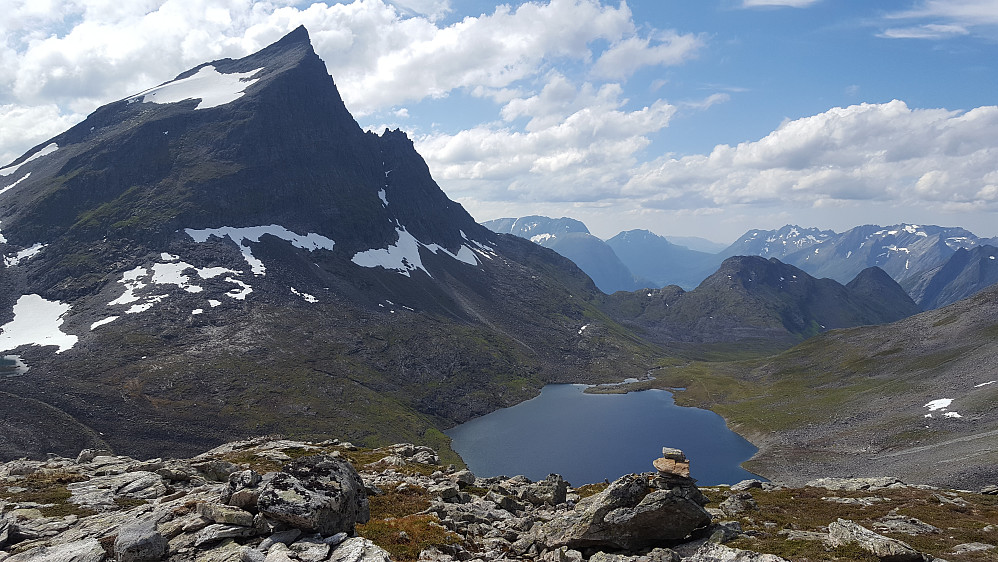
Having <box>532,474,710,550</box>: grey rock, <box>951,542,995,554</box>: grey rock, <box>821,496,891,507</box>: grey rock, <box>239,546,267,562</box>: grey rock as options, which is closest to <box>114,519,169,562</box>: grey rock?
<box>239,546,267,562</box>: grey rock

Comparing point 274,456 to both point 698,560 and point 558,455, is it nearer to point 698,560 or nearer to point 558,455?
point 698,560

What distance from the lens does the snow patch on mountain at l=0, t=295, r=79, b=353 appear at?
16188 centimetres

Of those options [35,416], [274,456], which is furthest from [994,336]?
[35,416]

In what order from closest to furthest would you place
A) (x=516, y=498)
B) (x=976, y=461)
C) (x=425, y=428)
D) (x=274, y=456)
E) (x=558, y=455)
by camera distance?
1. (x=516, y=498)
2. (x=274, y=456)
3. (x=976, y=461)
4. (x=558, y=455)
5. (x=425, y=428)

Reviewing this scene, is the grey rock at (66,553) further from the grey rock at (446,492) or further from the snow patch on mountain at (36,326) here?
the snow patch on mountain at (36,326)

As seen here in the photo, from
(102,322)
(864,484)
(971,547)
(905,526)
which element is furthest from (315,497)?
(102,322)

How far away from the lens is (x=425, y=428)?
170375 millimetres

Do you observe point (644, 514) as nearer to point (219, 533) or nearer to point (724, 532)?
point (724, 532)

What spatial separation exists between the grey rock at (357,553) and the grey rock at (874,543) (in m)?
22.4

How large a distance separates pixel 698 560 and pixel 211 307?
209 metres

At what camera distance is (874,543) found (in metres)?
23.1

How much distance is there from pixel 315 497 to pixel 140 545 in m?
7.37

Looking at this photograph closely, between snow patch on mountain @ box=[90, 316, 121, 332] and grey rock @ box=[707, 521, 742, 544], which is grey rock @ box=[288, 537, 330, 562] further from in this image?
snow patch on mountain @ box=[90, 316, 121, 332]

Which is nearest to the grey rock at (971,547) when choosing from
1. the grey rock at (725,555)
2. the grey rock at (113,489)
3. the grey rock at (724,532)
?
the grey rock at (724,532)
